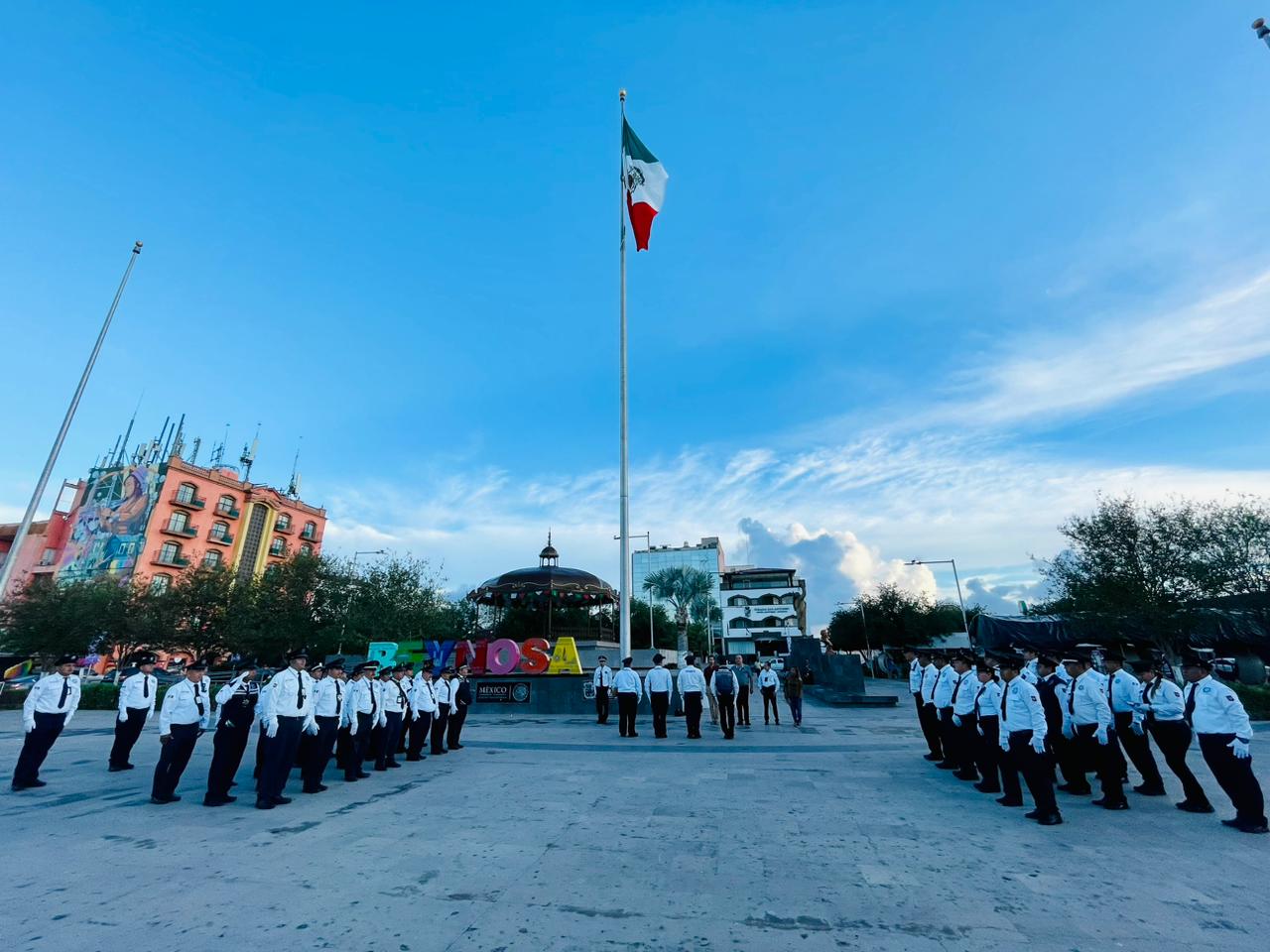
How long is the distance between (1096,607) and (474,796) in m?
29.0

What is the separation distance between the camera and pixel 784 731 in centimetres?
1499

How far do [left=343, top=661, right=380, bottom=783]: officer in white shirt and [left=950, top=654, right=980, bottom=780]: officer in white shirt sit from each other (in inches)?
383

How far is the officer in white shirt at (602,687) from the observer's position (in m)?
17.4

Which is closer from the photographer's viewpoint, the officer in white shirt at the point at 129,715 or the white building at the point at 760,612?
the officer in white shirt at the point at 129,715

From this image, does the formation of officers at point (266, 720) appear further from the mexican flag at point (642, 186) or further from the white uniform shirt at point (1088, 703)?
the mexican flag at point (642, 186)

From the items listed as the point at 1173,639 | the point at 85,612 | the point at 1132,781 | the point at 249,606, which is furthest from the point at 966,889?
the point at 85,612

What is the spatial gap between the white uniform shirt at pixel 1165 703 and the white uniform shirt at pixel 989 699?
185cm

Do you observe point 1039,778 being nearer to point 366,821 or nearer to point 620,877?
point 620,877

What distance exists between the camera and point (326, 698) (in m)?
8.76

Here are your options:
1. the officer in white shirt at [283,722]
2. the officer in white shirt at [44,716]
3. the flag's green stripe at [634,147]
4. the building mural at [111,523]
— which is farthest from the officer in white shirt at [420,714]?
the building mural at [111,523]

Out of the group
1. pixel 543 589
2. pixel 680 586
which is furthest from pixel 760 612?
pixel 543 589

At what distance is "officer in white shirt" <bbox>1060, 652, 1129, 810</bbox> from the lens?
7410 mm

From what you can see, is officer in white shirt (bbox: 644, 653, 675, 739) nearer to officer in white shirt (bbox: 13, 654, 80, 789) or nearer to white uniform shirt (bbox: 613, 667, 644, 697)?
white uniform shirt (bbox: 613, 667, 644, 697)

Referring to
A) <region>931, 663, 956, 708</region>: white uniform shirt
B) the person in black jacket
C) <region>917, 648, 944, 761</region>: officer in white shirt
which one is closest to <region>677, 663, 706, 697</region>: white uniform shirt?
<region>917, 648, 944, 761</region>: officer in white shirt
